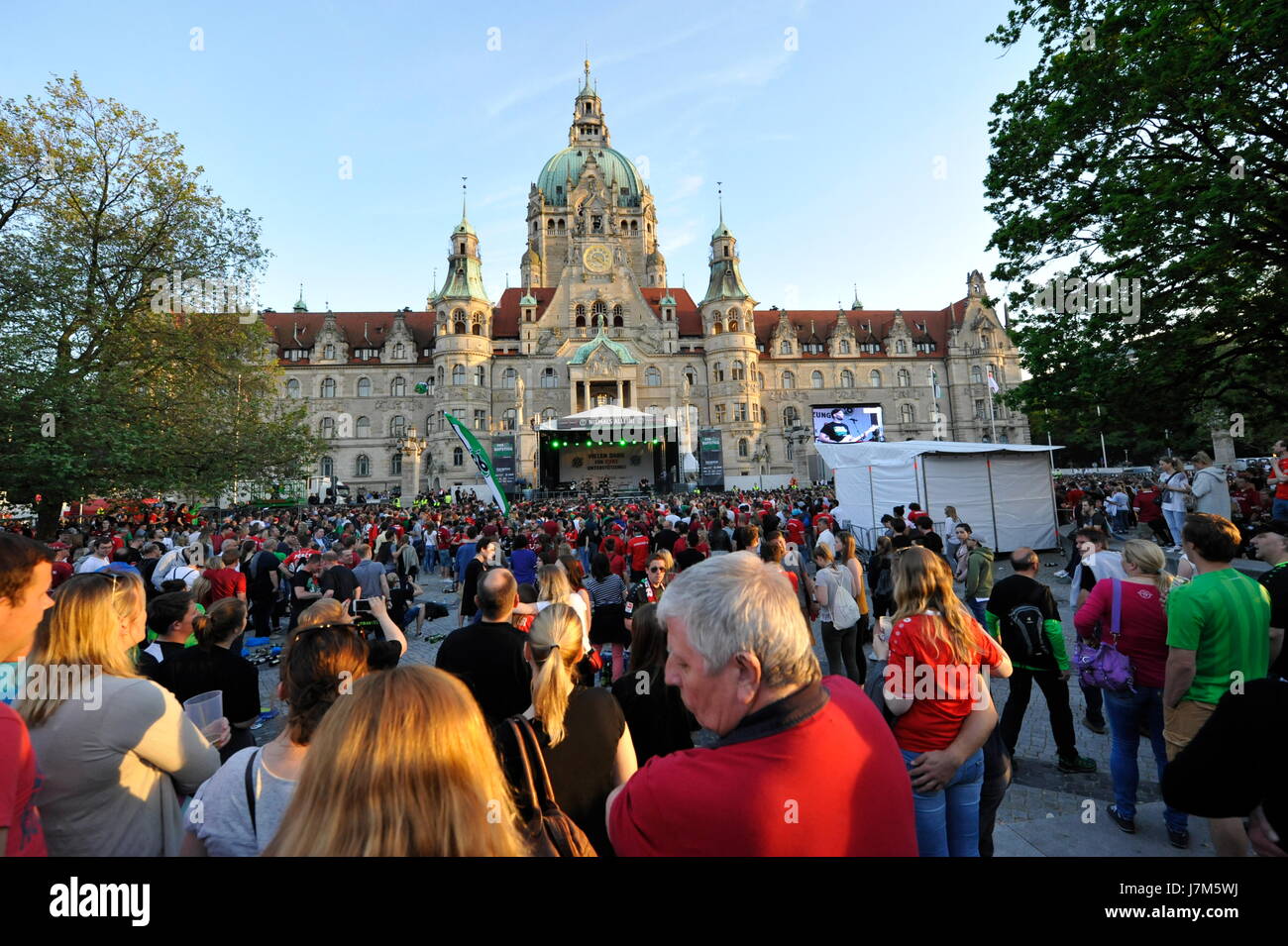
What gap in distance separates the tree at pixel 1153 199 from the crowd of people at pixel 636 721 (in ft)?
37.7

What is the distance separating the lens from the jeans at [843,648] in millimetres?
6840

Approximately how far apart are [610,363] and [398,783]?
5633 centimetres

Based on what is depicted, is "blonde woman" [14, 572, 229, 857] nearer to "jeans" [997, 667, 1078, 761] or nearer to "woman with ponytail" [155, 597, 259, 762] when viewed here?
"woman with ponytail" [155, 597, 259, 762]

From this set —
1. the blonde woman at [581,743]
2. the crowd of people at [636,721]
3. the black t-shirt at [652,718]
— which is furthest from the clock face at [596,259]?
the blonde woman at [581,743]

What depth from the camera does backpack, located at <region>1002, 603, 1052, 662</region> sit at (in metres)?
4.73

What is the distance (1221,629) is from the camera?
3.38m

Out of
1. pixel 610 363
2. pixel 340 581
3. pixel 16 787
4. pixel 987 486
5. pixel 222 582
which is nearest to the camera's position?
pixel 16 787

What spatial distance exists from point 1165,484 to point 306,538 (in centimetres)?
1842

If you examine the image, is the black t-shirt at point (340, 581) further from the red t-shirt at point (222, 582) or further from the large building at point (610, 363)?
the large building at point (610, 363)

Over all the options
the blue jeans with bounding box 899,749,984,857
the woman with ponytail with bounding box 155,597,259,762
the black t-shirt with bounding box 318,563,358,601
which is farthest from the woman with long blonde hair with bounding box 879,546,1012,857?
the black t-shirt with bounding box 318,563,358,601

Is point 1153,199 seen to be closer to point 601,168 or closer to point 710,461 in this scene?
point 710,461

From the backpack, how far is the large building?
46326mm

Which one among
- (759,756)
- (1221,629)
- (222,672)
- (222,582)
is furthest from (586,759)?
(222,582)
